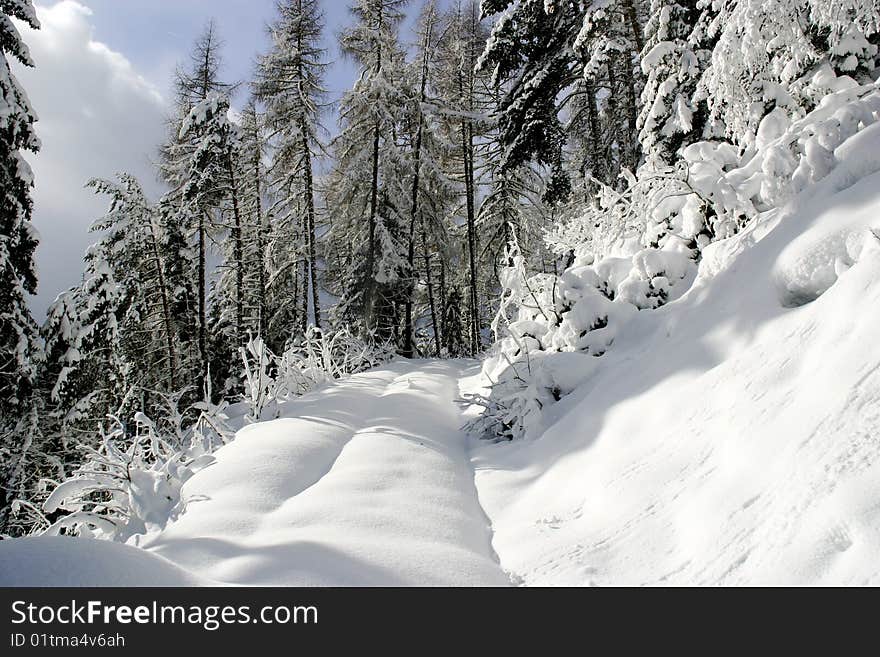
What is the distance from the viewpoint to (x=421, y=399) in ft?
19.4

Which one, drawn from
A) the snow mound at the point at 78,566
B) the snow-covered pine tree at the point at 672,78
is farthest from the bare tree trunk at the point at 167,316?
the snow mound at the point at 78,566

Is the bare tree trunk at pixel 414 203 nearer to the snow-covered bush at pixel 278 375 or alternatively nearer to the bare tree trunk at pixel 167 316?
the snow-covered bush at pixel 278 375

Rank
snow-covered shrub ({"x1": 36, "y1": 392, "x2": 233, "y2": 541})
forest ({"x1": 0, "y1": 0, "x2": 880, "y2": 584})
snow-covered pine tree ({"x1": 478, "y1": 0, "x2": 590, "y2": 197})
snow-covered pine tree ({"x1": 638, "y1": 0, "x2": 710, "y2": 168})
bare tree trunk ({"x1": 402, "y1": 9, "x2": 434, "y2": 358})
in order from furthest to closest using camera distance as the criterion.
Result: 1. bare tree trunk ({"x1": 402, "y1": 9, "x2": 434, "y2": 358})
2. snow-covered pine tree ({"x1": 478, "y1": 0, "x2": 590, "y2": 197})
3. snow-covered pine tree ({"x1": 638, "y1": 0, "x2": 710, "y2": 168})
4. forest ({"x1": 0, "y1": 0, "x2": 880, "y2": 584})
5. snow-covered shrub ({"x1": 36, "y1": 392, "x2": 233, "y2": 541})

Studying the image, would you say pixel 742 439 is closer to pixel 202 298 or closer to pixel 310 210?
pixel 310 210

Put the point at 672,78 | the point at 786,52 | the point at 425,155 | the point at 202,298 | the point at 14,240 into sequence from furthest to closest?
the point at 425,155 → the point at 202,298 → the point at 14,240 → the point at 672,78 → the point at 786,52

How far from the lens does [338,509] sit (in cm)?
263

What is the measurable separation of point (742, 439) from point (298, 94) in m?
16.5

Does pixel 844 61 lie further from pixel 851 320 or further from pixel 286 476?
pixel 286 476

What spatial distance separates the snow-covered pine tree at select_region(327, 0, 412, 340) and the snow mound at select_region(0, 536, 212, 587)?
12.2 metres

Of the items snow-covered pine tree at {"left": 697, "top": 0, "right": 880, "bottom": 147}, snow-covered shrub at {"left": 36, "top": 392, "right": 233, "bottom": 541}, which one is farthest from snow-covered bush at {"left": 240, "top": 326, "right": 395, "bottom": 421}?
snow-covered pine tree at {"left": 697, "top": 0, "right": 880, "bottom": 147}

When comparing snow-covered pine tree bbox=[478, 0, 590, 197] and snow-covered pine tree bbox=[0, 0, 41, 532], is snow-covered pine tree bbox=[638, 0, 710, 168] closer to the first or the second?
snow-covered pine tree bbox=[478, 0, 590, 197]

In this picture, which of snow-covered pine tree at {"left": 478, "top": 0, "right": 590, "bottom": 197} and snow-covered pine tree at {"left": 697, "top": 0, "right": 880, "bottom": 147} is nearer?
snow-covered pine tree at {"left": 697, "top": 0, "right": 880, "bottom": 147}

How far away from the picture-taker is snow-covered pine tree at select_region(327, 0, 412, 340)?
1466 cm

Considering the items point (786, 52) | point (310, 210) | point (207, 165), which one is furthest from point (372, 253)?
point (786, 52)
